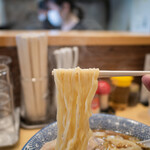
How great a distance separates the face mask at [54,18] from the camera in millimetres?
4285

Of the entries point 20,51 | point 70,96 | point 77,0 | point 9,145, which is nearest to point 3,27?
point 77,0

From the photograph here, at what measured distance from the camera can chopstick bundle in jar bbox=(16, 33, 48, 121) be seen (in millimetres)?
1009

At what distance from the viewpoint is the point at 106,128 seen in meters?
0.85

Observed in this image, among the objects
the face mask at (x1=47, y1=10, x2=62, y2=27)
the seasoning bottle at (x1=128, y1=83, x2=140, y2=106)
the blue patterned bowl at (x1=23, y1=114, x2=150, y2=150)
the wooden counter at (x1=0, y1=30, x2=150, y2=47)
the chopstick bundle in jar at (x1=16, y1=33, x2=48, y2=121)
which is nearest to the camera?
the blue patterned bowl at (x1=23, y1=114, x2=150, y2=150)

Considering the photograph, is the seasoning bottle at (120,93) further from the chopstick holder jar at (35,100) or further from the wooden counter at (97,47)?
the chopstick holder jar at (35,100)

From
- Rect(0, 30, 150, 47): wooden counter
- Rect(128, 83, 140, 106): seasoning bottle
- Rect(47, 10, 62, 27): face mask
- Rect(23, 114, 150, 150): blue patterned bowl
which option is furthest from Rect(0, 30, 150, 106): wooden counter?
Rect(47, 10, 62, 27): face mask

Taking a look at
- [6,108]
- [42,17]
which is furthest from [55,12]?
[6,108]

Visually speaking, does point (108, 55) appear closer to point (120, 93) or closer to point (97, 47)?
point (97, 47)

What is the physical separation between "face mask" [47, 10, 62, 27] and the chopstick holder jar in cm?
339

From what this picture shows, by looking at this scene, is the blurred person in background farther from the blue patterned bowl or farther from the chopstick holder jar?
the blue patterned bowl

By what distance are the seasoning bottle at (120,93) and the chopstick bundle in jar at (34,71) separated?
0.51m

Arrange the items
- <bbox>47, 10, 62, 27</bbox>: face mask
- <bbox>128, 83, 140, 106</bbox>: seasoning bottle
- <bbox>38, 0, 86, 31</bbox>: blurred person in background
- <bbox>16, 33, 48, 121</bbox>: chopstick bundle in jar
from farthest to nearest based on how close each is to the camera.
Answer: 1. <bbox>47, 10, 62, 27</bbox>: face mask
2. <bbox>38, 0, 86, 31</bbox>: blurred person in background
3. <bbox>128, 83, 140, 106</bbox>: seasoning bottle
4. <bbox>16, 33, 48, 121</bbox>: chopstick bundle in jar

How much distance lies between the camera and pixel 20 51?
1.04 meters

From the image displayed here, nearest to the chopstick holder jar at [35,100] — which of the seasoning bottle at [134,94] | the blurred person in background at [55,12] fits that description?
the seasoning bottle at [134,94]
